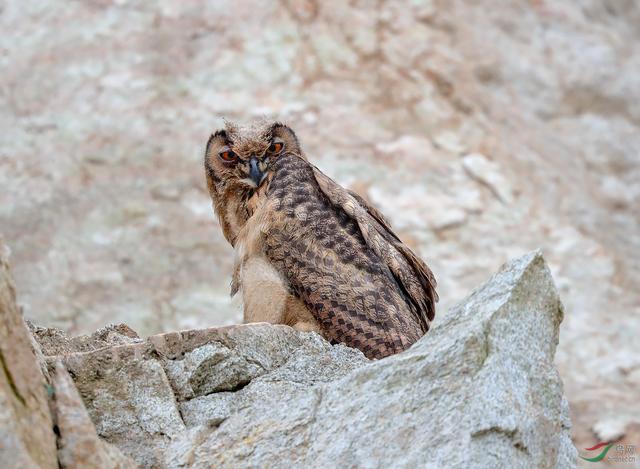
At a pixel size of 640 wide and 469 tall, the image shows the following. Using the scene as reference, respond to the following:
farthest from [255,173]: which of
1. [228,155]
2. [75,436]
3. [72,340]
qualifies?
[75,436]

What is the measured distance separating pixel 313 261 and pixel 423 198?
24.0 ft

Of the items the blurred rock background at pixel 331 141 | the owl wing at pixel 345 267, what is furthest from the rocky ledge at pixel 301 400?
the blurred rock background at pixel 331 141

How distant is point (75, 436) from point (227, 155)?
3516 millimetres

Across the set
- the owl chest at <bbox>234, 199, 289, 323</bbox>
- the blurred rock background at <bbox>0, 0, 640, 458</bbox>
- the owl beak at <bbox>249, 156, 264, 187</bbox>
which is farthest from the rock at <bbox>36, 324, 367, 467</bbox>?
the blurred rock background at <bbox>0, 0, 640, 458</bbox>

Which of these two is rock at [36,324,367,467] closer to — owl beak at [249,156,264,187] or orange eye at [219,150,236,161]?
owl beak at [249,156,264,187]

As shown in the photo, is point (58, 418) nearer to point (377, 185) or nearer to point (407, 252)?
point (407, 252)

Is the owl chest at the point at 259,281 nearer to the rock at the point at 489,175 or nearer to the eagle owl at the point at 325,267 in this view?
the eagle owl at the point at 325,267

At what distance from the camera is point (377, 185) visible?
13.1 meters

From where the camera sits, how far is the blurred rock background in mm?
12273

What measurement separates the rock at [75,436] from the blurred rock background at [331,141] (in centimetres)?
815

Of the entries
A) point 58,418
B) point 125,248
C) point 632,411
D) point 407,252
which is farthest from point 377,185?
point 58,418

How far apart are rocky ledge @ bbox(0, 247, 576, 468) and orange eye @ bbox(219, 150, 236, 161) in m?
2.31

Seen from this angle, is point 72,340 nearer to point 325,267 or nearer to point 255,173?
point 325,267

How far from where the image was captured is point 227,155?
22.2ft
